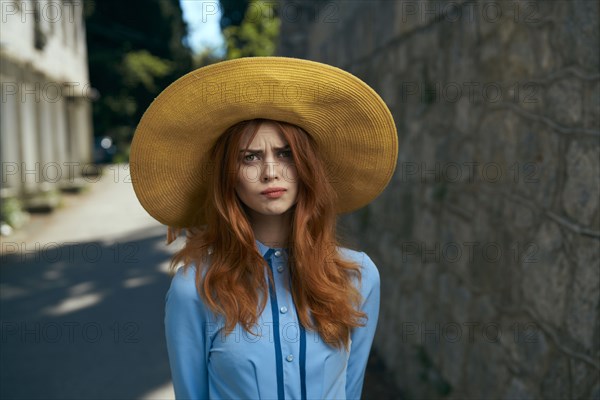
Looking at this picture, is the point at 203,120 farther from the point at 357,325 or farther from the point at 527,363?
the point at 527,363

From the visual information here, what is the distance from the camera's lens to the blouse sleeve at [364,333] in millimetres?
1696

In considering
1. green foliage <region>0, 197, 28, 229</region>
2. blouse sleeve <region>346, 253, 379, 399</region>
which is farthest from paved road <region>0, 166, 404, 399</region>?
blouse sleeve <region>346, 253, 379, 399</region>

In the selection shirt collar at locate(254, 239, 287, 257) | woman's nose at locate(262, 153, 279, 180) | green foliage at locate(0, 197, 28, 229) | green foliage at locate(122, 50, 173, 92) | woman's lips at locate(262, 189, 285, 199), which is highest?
green foliage at locate(122, 50, 173, 92)

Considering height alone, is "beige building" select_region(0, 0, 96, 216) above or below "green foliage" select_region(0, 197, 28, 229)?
above

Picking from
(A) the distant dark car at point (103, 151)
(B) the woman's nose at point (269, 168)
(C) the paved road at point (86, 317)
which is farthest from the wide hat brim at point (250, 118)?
(A) the distant dark car at point (103, 151)

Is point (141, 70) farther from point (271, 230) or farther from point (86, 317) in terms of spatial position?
point (271, 230)

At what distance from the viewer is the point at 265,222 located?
1688 mm

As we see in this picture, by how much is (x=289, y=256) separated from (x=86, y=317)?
3689 millimetres

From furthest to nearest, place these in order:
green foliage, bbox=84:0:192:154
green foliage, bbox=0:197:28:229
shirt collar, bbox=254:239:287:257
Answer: green foliage, bbox=84:0:192:154 → green foliage, bbox=0:197:28:229 → shirt collar, bbox=254:239:287:257

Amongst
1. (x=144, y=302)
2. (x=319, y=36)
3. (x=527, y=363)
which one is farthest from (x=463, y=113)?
(x=319, y=36)

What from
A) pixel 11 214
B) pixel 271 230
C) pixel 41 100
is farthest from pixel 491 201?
pixel 41 100

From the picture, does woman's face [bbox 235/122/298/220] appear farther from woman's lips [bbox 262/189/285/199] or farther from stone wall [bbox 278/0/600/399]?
stone wall [bbox 278/0/600/399]

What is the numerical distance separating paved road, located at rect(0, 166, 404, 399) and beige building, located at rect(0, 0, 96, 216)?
105 inches

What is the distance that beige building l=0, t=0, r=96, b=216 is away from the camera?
10451mm
